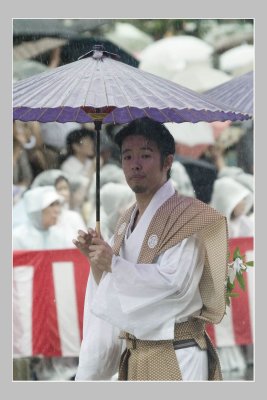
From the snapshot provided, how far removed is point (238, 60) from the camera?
216 inches

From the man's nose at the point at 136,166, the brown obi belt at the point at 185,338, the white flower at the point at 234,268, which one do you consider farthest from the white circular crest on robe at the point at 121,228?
the white flower at the point at 234,268

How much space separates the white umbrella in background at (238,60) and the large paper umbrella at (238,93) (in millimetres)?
522

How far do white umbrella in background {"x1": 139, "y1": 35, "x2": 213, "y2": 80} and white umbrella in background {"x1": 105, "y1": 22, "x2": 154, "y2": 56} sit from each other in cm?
12

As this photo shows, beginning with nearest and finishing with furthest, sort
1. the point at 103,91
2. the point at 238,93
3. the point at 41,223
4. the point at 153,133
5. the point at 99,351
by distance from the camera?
the point at 103,91, the point at 153,133, the point at 99,351, the point at 238,93, the point at 41,223

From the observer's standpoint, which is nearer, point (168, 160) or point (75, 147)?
point (168, 160)

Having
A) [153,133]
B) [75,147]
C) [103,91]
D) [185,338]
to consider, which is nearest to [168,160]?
[153,133]

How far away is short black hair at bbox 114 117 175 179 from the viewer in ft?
12.2

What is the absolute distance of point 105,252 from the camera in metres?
3.49

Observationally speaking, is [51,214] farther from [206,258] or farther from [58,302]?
[206,258]

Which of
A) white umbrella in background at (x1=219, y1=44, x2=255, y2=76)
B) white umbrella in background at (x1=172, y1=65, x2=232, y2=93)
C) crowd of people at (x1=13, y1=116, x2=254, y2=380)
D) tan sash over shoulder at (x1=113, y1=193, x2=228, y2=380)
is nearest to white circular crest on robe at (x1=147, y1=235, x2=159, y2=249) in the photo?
tan sash over shoulder at (x1=113, y1=193, x2=228, y2=380)

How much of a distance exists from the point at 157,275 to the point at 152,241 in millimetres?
189

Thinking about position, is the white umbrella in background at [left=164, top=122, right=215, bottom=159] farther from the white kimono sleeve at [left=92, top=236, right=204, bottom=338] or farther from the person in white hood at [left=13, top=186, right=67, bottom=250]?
the white kimono sleeve at [left=92, top=236, right=204, bottom=338]

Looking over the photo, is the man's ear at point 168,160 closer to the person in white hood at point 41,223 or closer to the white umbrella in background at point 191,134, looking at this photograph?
the person in white hood at point 41,223

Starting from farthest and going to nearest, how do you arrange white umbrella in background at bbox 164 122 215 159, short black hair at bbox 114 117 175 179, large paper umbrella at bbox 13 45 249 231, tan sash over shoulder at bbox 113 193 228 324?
white umbrella in background at bbox 164 122 215 159 < short black hair at bbox 114 117 175 179 < tan sash over shoulder at bbox 113 193 228 324 < large paper umbrella at bbox 13 45 249 231
